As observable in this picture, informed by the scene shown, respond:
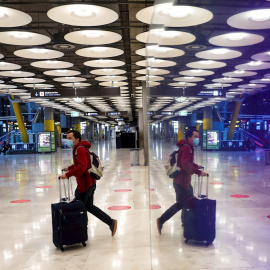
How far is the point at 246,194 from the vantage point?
835cm

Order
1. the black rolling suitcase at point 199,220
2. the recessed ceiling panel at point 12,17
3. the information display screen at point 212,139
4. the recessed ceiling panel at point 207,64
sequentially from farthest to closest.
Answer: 1. the information display screen at point 212,139
2. the recessed ceiling panel at point 207,64
3. the recessed ceiling panel at point 12,17
4. the black rolling suitcase at point 199,220

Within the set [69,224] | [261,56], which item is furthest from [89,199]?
[261,56]

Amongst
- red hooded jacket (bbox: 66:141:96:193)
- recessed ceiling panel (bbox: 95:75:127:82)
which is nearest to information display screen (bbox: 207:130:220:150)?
recessed ceiling panel (bbox: 95:75:127:82)

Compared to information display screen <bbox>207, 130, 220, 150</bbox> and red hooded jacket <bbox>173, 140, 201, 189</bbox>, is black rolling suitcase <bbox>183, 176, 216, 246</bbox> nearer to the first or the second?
red hooded jacket <bbox>173, 140, 201, 189</bbox>

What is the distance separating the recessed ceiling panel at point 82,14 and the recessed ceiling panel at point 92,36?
3.10 ft

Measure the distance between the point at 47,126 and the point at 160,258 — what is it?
29.9 m

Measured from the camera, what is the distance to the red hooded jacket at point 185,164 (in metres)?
4.35

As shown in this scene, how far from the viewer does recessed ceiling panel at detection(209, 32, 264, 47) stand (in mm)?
8345

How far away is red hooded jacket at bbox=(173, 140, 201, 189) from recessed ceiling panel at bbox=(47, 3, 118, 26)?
3.58 meters

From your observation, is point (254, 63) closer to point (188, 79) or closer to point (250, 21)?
point (188, 79)

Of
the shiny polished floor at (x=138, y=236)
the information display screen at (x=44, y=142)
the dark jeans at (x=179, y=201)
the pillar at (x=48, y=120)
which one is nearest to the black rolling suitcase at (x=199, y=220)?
the shiny polished floor at (x=138, y=236)

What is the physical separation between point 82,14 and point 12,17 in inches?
60.2

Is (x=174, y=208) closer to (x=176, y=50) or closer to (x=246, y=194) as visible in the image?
(x=246, y=194)

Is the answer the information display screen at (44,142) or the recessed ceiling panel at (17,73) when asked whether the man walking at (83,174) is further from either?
the information display screen at (44,142)
